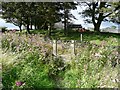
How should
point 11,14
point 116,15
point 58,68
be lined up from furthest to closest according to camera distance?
point 11,14, point 116,15, point 58,68

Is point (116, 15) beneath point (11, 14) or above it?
beneath

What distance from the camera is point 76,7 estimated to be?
15680mm

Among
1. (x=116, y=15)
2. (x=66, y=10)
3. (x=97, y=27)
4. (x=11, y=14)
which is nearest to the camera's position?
(x=116, y=15)

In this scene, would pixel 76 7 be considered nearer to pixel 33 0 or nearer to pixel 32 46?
pixel 33 0

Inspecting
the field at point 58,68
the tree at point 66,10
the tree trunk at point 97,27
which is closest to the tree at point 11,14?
the tree at point 66,10

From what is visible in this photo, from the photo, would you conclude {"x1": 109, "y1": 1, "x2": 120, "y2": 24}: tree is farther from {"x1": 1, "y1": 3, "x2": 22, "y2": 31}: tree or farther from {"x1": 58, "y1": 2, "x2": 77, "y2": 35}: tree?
{"x1": 1, "y1": 3, "x2": 22, "y2": 31}: tree

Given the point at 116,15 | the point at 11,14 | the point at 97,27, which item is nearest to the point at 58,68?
the point at 116,15

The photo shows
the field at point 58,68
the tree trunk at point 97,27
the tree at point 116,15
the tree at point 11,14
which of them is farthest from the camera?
the tree trunk at point 97,27

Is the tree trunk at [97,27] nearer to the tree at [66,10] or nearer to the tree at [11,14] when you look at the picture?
the tree at [66,10]

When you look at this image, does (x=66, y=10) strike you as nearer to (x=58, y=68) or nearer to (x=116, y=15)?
(x=116, y=15)

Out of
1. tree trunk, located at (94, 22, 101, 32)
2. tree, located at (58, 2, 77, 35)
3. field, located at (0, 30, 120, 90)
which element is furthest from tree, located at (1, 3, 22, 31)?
field, located at (0, 30, 120, 90)

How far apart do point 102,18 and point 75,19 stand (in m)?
1.89

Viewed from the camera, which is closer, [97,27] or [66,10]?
[66,10]

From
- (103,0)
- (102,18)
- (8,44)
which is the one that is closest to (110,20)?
(102,18)
